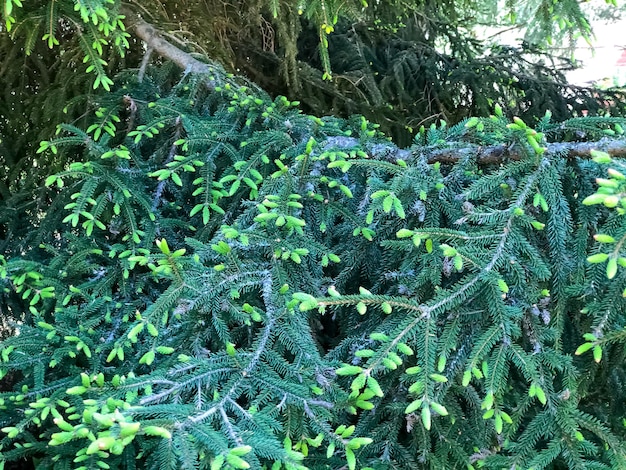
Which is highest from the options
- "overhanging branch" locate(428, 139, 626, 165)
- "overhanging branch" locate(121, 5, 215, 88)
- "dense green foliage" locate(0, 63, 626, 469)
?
"overhanging branch" locate(121, 5, 215, 88)

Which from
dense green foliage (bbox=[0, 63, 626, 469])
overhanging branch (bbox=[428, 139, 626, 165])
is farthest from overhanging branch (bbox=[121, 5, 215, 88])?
overhanging branch (bbox=[428, 139, 626, 165])

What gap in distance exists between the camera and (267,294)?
1.65 metres

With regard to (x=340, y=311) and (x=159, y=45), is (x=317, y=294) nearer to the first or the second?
(x=340, y=311)

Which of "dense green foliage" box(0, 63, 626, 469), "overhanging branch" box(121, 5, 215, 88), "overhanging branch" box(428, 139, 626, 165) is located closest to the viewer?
"dense green foliage" box(0, 63, 626, 469)

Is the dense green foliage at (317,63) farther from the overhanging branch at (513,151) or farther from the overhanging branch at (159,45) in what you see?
the overhanging branch at (513,151)

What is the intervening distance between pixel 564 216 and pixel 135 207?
6.40ft

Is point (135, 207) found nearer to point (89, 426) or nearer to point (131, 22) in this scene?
point (89, 426)

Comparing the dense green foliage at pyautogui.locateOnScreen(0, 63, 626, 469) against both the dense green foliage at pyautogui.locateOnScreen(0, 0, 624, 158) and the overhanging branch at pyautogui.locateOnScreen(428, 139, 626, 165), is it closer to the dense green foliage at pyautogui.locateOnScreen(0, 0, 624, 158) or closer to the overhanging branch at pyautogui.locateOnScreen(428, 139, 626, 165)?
Answer: the overhanging branch at pyautogui.locateOnScreen(428, 139, 626, 165)

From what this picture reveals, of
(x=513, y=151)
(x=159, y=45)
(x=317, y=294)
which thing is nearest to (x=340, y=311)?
(x=317, y=294)

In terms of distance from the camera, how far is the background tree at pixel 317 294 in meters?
1.40

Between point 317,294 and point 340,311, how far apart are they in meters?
0.24

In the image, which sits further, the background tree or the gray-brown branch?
the gray-brown branch

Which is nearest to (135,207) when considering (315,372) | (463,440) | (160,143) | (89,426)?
(160,143)

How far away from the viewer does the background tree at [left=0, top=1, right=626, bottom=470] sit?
1.40 metres
